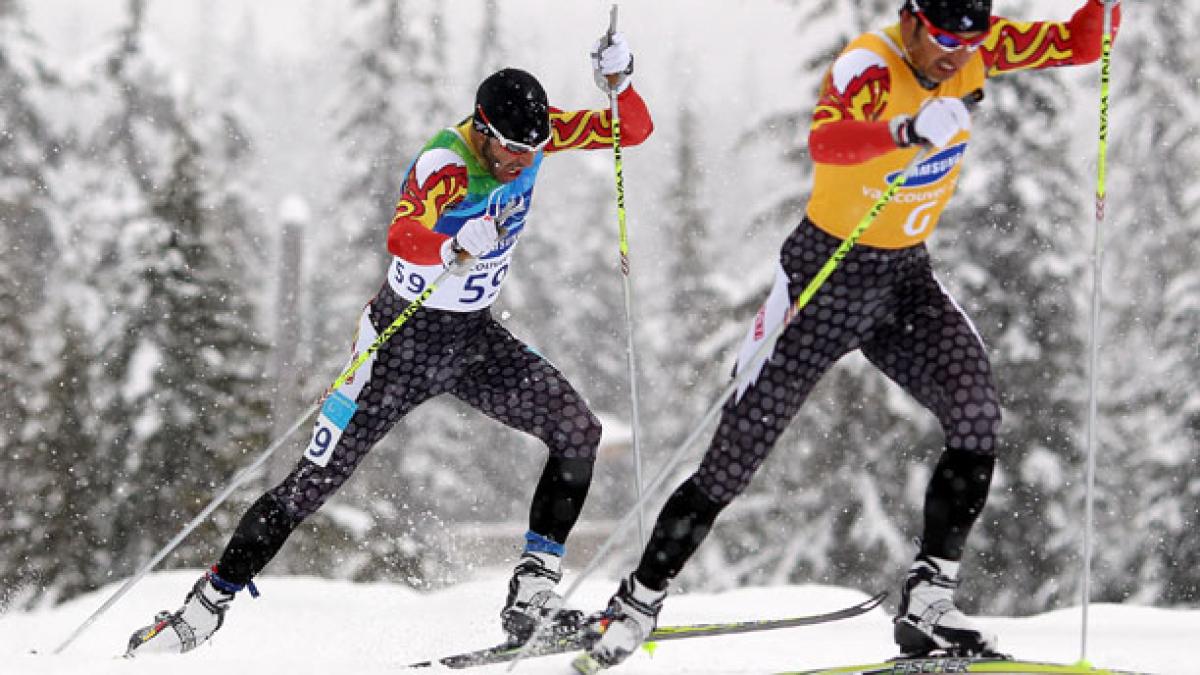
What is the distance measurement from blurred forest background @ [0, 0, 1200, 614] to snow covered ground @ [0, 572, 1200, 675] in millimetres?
5601

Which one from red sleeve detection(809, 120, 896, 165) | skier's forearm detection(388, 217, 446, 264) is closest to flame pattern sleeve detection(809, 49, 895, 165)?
red sleeve detection(809, 120, 896, 165)

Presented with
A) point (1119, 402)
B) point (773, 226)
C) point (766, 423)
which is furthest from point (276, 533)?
point (1119, 402)

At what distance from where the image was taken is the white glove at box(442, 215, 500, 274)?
484 centimetres

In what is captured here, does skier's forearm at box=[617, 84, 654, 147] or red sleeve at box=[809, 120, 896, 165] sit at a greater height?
red sleeve at box=[809, 120, 896, 165]

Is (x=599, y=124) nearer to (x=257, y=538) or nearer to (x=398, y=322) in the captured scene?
(x=398, y=322)

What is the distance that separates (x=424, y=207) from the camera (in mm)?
4957

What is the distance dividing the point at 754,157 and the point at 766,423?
269 ft

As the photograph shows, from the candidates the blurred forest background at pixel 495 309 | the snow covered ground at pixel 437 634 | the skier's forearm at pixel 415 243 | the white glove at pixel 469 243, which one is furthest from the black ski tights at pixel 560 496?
the blurred forest background at pixel 495 309

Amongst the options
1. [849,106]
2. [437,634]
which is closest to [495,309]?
[437,634]

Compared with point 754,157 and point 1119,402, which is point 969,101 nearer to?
point 1119,402

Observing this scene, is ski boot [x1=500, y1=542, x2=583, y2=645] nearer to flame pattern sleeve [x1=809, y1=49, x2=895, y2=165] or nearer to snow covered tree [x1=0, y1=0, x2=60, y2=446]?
flame pattern sleeve [x1=809, y1=49, x2=895, y2=165]

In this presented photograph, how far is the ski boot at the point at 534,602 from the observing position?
538cm

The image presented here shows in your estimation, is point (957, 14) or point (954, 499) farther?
point (954, 499)

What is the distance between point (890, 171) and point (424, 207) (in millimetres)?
1875
